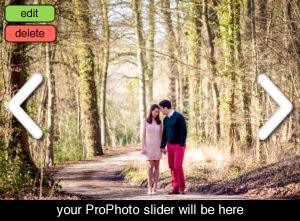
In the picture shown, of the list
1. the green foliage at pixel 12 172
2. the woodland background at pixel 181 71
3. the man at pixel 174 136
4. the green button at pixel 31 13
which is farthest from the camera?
Result: the woodland background at pixel 181 71

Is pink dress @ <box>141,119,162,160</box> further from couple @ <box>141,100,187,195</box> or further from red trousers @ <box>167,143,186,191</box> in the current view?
red trousers @ <box>167,143,186,191</box>

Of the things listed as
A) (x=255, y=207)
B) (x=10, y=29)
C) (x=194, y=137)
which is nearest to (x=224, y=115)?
(x=194, y=137)

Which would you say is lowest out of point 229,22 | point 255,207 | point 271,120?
point 255,207

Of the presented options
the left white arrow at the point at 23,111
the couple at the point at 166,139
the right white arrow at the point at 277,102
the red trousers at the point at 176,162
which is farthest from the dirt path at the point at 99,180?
the right white arrow at the point at 277,102

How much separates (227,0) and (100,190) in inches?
266

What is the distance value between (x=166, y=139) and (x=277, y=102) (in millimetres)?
2530

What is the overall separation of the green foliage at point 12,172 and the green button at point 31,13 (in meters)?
2.76

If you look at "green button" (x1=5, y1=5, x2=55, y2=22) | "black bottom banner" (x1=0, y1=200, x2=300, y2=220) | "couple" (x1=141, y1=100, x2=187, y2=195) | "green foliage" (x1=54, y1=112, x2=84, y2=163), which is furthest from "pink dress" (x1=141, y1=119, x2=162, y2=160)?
"green foliage" (x1=54, y1=112, x2=84, y2=163)

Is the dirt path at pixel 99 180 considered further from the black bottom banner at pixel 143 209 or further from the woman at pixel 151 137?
the black bottom banner at pixel 143 209

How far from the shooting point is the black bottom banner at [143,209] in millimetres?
6750

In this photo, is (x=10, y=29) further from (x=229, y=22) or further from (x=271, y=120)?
(x=229, y=22)

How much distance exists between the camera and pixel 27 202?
7.12 meters

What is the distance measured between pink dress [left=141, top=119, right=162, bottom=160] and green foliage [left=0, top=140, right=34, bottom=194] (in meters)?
2.40

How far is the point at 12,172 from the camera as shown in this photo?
1091 cm
